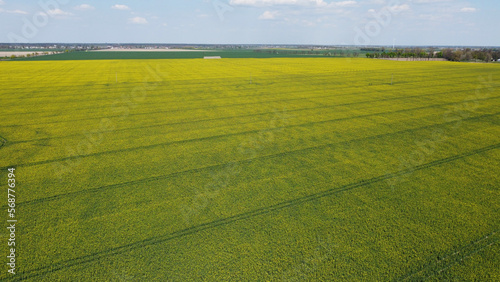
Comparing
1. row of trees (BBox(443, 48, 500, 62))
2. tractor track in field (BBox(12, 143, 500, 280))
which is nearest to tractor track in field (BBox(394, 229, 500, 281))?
tractor track in field (BBox(12, 143, 500, 280))

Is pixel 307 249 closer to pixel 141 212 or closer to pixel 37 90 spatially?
pixel 141 212

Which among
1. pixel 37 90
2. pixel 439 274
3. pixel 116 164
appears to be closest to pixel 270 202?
pixel 439 274

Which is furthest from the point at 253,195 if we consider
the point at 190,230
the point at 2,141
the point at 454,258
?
the point at 2,141

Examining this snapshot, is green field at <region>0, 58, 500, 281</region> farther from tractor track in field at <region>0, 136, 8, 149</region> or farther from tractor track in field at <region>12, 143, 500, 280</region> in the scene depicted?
tractor track in field at <region>0, 136, 8, 149</region>

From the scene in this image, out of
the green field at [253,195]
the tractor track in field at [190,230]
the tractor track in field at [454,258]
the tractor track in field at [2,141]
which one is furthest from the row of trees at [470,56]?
the tractor track in field at [2,141]

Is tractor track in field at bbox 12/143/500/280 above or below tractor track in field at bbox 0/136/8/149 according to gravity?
below

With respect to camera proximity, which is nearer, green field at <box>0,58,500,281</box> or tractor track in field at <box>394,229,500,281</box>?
tractor track in field at <box>394,229,500,281</box>

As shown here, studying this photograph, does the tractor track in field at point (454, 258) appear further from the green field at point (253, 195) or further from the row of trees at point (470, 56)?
the row of trees at point (470, 56)
